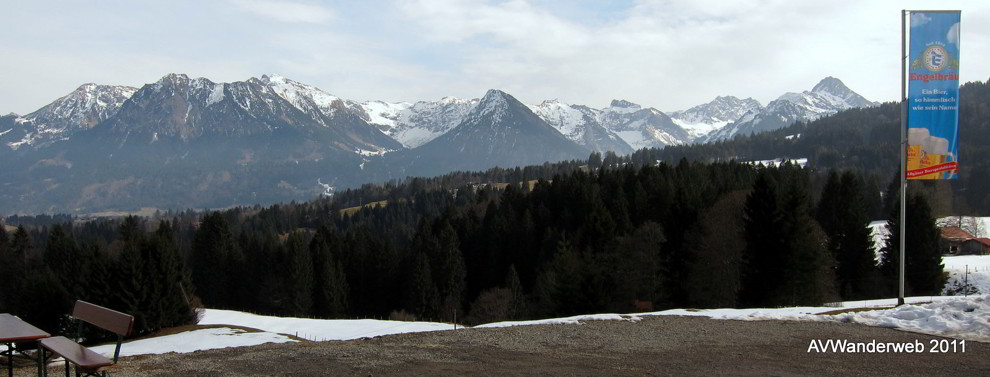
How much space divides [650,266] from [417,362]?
4093cm

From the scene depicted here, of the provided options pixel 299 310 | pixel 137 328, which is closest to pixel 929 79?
pixel 137 328

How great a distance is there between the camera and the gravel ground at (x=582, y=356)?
14375mm

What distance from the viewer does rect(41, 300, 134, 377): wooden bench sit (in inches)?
439

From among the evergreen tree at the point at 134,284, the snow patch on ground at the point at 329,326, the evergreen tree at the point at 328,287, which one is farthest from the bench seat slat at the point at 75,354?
the evergreen tree at the point at 328,287

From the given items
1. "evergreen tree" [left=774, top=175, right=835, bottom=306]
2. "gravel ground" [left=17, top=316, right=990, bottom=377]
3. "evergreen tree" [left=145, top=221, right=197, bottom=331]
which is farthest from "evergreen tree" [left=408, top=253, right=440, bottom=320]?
"gravel ground" [left=17, top=316, right=990, bottom=377]

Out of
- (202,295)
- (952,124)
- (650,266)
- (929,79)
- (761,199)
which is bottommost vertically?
(202,295)

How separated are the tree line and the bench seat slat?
125 ft

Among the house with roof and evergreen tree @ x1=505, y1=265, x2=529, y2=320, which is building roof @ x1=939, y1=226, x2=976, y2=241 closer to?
the house with roof

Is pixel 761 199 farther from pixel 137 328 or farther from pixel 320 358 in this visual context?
pixel 137 328

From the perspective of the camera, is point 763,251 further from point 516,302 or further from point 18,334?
point 18,334

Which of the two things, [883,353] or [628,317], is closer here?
[883,353]

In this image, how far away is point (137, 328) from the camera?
4578 centimetres

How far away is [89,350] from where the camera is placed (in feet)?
41.3

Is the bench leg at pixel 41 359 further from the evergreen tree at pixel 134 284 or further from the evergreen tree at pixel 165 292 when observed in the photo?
the evergreen tree at pixel 134 284
